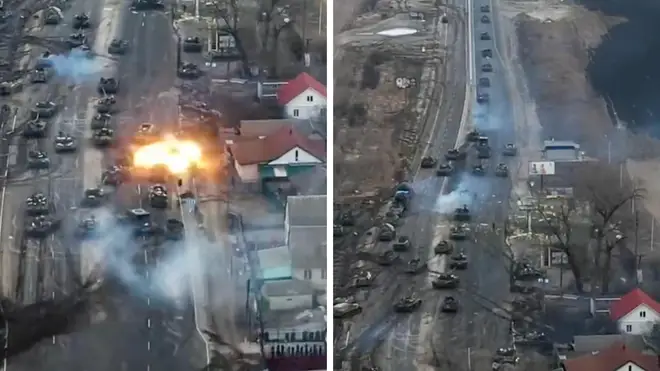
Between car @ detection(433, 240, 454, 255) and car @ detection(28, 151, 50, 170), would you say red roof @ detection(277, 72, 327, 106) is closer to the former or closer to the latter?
car @ detection(433, 240, 454, 255)

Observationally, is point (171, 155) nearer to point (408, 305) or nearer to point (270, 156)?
point (270, 156)

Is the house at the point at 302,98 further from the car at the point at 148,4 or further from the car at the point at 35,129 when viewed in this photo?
the car at the point at 35,129

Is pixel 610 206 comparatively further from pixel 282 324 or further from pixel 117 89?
pixel 117 89

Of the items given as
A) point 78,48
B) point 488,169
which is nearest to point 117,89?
point 78,48

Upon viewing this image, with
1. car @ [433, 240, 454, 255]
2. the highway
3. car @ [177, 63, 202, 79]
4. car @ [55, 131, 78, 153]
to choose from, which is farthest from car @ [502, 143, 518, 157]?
car @ [55, 131, 78, 153]

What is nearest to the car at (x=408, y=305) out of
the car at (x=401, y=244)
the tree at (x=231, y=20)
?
the car at (x=401, y=244)
